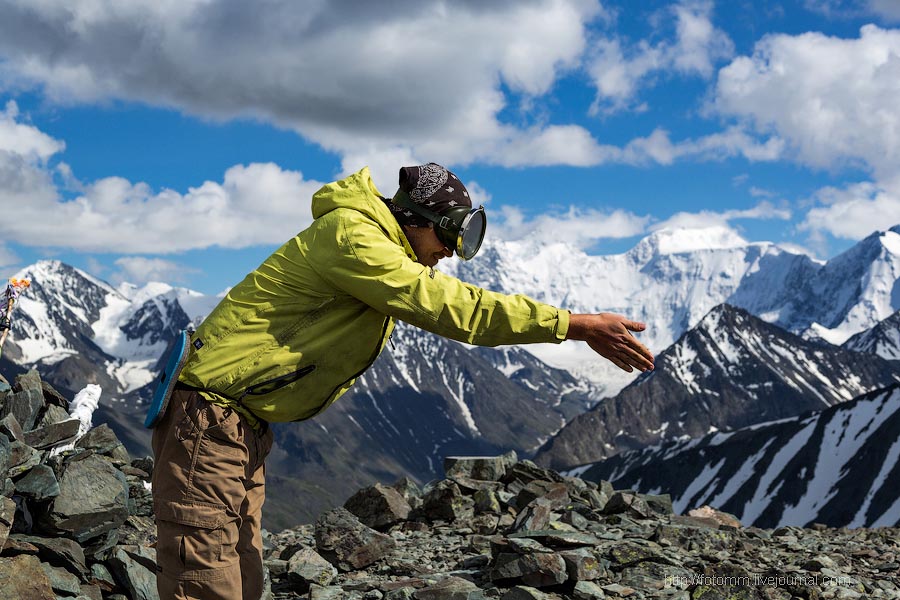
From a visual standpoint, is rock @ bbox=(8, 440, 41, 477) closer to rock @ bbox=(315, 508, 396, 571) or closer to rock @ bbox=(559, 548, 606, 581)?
rock @ bbox=(315, 508, 396, 571)

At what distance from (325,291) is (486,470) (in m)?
18.0

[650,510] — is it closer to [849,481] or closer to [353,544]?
[353,544]

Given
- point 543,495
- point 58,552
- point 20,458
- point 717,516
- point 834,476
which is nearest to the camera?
point 58,552

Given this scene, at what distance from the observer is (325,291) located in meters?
6.73

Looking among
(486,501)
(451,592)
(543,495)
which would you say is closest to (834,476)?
(543,495)

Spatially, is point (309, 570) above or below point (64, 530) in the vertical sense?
below

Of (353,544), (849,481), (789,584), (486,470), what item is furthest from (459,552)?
(849,481)

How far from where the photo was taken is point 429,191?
22.9 ft

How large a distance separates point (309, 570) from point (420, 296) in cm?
825

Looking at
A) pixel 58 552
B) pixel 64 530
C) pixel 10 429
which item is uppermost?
pixel 10 429

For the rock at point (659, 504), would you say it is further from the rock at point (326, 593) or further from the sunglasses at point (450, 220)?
the sunglasses at point (450, 220)

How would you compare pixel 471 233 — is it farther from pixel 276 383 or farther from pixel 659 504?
pixel 659 504

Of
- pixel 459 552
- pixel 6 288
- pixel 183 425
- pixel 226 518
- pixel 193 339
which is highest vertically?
pixel 6 288

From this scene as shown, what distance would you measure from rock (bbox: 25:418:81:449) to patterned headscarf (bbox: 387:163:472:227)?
9440 mm
